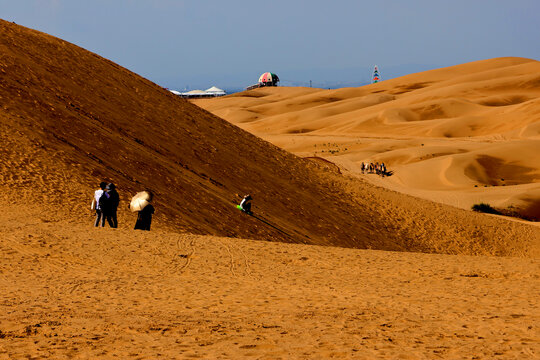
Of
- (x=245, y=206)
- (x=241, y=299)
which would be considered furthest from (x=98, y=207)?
(x=245, y=206)

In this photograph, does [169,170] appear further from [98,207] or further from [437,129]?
[437,129]

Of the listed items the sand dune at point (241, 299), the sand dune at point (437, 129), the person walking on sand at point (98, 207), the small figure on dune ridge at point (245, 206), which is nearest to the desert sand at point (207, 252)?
the sand dune at point (241, 299)

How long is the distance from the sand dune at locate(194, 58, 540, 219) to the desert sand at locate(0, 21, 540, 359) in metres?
11.9

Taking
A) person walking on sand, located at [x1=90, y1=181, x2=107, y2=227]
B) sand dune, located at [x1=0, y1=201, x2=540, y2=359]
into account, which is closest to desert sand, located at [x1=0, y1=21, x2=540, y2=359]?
sand dune, located at [x1=0, y1=201, x2=540, y2=359]

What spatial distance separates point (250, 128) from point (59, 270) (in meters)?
81.9

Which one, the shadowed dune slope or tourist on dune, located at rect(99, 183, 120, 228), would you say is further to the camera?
the shadowed dune slope

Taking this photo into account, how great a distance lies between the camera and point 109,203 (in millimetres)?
15625

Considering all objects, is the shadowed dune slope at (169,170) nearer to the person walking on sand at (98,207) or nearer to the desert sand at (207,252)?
the desert sand at (207,252)

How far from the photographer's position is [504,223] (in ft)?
98.0

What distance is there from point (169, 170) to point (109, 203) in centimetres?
835

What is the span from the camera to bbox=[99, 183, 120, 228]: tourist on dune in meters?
15.5

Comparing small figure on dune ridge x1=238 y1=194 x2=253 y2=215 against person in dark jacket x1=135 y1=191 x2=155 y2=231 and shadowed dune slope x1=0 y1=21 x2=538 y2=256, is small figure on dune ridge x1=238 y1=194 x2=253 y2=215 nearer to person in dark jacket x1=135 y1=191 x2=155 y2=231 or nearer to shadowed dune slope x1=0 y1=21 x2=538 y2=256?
shadowed dune slope x1=0 y1=21 x2=538 y2=256

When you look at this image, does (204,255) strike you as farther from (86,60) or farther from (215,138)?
(86,60)

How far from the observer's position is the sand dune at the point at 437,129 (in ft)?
142
